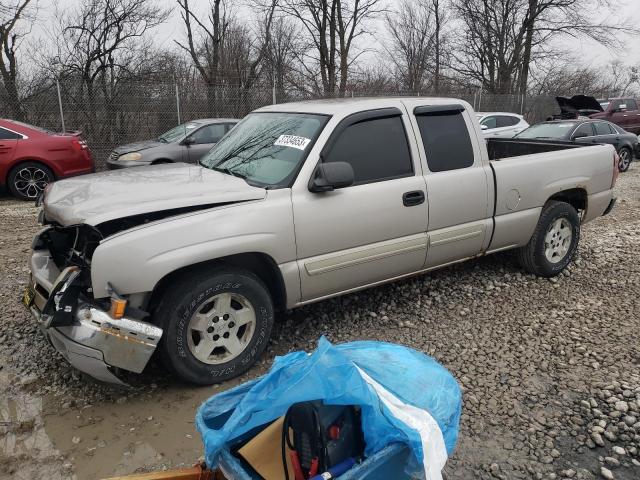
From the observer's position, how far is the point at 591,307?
4469 mm

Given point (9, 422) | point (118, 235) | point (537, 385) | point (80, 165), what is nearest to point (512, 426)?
point (537, 385)

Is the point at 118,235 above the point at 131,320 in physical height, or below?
above

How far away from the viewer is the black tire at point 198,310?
9.75 feet

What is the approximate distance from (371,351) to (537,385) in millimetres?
1607

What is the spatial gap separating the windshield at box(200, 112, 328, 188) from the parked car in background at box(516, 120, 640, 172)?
28.1 feet

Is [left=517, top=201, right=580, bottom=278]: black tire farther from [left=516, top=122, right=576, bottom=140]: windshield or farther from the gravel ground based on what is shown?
[left=516, top=122, right=576, bottom=140]: windshield

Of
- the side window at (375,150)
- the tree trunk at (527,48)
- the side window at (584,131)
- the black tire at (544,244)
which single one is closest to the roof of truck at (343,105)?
the side window at (375,150)

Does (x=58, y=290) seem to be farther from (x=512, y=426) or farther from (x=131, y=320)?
(x=512, y=426)

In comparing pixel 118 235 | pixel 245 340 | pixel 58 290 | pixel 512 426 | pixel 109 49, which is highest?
pixel 109 49

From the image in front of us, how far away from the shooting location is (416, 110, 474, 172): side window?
405 cm

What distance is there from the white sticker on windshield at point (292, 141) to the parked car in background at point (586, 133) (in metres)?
8.76

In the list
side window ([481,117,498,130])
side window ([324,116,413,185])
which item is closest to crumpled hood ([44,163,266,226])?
side window ([324,116,413,185])

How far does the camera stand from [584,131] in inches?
476

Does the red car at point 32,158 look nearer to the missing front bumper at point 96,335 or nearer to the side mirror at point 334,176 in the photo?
the missing front bumper at point 96,335
